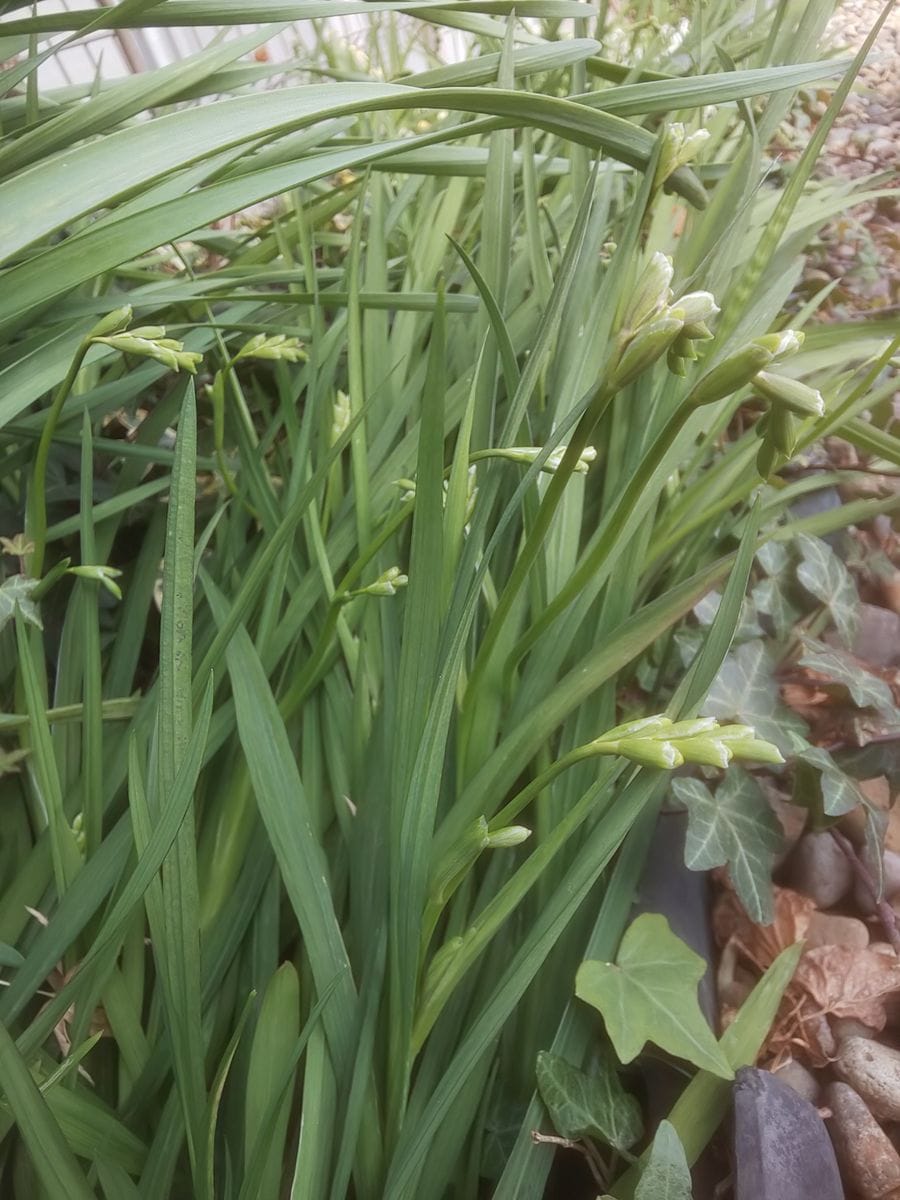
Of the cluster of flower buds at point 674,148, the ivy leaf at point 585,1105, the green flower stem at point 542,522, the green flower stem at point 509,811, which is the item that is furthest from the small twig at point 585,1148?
the cluster of flower buds at point 674,148

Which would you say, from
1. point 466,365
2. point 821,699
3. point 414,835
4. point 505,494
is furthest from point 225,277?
point 821,699

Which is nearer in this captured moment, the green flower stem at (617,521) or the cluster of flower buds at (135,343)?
the green flower stem at (617,521)

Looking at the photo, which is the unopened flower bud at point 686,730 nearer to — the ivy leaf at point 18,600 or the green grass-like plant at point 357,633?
the green grass-like plant at point 357,633

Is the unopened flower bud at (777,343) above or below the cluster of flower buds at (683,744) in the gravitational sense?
above

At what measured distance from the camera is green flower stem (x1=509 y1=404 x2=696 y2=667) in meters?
0.35

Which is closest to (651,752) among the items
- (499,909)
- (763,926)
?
(499,909)

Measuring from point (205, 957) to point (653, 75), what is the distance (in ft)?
2.87

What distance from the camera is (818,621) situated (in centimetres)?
74

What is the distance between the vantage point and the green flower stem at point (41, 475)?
496 mm

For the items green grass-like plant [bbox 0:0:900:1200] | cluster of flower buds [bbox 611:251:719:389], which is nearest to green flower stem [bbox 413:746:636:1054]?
green grass-like plant [bbox 0:0:900:1200]

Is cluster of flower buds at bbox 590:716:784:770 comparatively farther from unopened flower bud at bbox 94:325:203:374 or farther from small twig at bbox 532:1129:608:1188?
unopened flower bud at bbox 94:325:203:374

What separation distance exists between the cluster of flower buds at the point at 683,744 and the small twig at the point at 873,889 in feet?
1.10

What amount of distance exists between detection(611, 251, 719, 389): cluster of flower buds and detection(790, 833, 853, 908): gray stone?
45 centimetres

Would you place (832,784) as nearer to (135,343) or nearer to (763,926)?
(763,926)
